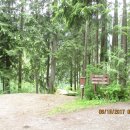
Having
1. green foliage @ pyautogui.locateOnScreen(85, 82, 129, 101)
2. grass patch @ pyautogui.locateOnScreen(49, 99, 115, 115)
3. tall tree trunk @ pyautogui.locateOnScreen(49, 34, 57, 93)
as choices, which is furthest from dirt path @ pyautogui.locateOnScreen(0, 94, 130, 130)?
tall tree trunk @ pyautogui.locateOnScreen(49, 34, 57, 93)

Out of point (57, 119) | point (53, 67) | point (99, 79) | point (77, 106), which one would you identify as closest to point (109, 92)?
point (99, 79)

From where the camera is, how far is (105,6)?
14695mm

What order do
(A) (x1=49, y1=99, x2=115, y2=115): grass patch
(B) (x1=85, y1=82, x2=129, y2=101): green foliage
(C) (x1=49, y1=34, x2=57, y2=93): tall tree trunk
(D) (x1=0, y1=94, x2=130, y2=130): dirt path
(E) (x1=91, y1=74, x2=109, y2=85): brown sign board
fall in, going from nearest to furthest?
1. (D) (x1=0, y1=94, x2=130, y2=130): dirt path
2. (A) (x1=49, y1=99, x2=115, y2=115): grass patch
3. (B) (x1=85, y1=82, x2=129, y2=101): green foliage
4. (E) (x1=91, y1=74, x2=109, y2=85): brown sign board
5. (C) (x1=49, y1=34, x2=57, y2=93): tall tree trunk

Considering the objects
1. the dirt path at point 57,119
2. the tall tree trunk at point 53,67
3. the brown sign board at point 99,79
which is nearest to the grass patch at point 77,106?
the dirt path at point 57,119

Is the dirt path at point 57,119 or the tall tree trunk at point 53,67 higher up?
the tall tree trunk at point 53,67

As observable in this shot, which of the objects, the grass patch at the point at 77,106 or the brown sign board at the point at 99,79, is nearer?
the grass patch at the point at 77,106

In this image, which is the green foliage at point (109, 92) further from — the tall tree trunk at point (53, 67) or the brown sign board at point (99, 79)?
the tall tree trunk at point (53, 67)

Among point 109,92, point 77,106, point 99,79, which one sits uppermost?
point 99,79

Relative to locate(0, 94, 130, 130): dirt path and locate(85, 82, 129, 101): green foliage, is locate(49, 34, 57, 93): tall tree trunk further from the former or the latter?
locate(0, 94, 130, 130): dirt path

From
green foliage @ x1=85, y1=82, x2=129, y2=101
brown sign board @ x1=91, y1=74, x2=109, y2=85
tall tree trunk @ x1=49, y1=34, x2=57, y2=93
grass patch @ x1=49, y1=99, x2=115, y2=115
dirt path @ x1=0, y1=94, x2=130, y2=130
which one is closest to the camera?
dirt path @ x1=0, y1=94, x2=130, y2=130

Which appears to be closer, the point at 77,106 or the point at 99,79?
the point at 77,106

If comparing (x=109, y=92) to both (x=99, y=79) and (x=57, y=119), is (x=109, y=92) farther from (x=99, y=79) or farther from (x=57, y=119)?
(x=57, y=119)

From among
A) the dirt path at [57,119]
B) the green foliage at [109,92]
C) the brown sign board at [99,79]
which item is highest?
the brown sign board at [99,79]

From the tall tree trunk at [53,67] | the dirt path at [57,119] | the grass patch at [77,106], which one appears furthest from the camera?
the tall tree trunk at [53,67]
